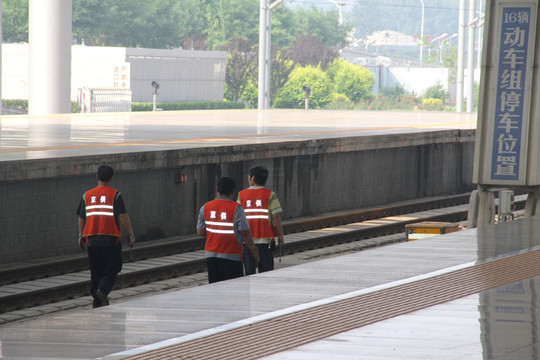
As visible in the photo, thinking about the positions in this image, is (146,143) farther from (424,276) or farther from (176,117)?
(176,117)

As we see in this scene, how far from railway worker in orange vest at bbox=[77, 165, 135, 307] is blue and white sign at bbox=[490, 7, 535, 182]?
23.4 feet

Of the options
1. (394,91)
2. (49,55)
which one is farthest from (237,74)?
(49,55)

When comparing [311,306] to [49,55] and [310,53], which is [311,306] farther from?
[310,53]

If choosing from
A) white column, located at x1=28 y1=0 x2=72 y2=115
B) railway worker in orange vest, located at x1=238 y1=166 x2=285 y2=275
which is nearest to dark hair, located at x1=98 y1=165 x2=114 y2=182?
railway worker in orange vest, located at x1=238 y1=166 x2=285 y2=275

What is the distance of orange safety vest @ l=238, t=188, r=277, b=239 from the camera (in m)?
10.2

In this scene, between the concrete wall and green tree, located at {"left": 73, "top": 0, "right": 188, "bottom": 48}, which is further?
green tree, located at {"left": 73, "top": 0, "right": 188, "bottom": 48}

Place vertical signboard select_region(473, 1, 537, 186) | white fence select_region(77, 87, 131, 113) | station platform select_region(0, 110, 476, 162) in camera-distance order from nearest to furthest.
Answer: vertical signboard select_region(473, 1, 537, 186) < station platform select_region(0, 110, 476, 162) < white fence select_region(77, 87, 131, 113)

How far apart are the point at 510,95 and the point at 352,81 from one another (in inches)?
3047

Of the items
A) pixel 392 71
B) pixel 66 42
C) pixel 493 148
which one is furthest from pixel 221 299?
pixel 392 71

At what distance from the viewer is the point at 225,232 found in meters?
9.38

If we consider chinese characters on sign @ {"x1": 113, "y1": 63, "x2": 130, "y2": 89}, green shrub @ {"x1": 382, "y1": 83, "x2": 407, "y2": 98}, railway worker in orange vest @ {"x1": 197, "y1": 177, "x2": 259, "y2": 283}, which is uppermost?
chinese characters on sign @ {"x1": 113, "y1": 63, "x2": 130, "y2": 89}

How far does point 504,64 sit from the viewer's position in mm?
14969

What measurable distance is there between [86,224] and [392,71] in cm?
9832

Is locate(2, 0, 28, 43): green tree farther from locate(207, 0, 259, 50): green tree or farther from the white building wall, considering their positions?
locate(207, 0, 259, 50): green tree
